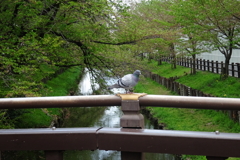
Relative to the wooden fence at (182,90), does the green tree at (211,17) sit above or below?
above

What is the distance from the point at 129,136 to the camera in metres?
2.71

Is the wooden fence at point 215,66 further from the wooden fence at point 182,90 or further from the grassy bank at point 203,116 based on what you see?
the wooden fence at point 182,90

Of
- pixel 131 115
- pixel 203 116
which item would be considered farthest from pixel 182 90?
pixel 131 115

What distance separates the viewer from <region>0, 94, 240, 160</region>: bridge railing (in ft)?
8.36

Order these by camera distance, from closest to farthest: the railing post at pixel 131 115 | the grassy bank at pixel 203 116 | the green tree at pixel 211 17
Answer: the railing post at pixel 131 115, the grassy bank at pixel 203 116, the green tree at pixel 211 17

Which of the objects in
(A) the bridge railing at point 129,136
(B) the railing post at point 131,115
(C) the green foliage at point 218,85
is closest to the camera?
(A) the bridge railing at point 129,136

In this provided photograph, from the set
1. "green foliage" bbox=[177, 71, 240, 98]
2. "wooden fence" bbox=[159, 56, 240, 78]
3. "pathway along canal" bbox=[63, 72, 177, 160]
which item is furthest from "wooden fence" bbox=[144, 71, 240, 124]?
"pathway along canal" bbox=[63, 72, 177, 160]

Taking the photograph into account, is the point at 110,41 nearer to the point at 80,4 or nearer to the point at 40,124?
the point at 80,4

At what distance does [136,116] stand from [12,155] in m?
8.70

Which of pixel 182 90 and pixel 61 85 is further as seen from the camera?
pixel 61 85

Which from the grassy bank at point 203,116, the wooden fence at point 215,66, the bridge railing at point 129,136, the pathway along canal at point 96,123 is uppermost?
the bridge railing at point 129,136

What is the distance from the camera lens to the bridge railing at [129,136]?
2549 mm

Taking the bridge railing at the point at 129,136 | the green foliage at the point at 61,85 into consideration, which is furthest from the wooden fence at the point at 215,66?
the bridge railing at the point at 129,136

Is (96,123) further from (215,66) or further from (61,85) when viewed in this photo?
(215,66)
